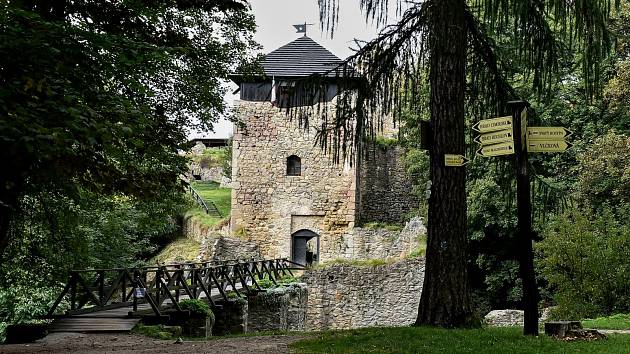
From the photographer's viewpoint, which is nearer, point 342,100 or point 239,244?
point 342,100

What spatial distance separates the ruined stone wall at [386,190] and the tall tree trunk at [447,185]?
19181 millimetres

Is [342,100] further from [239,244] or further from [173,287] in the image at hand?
[239,244]

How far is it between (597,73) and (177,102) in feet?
18.0

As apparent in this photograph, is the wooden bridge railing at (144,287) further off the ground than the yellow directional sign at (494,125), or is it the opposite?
the yellow directional sign at (494,125)

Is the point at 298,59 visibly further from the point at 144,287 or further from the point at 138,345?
the point at 138,345

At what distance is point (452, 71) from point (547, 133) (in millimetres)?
1320

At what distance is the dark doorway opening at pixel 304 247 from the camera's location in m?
25.0

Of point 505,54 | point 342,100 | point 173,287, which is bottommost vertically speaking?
point 173,287

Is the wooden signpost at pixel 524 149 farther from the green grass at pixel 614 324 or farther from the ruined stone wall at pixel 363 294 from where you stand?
the ruined stone wall at pixel 363 294

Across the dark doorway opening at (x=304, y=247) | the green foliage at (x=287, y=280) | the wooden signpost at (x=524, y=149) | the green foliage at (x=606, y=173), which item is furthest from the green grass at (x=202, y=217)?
the wooden signpost at (x=524, y=149)

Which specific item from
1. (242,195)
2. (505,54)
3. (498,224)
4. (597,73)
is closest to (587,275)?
(498,224)

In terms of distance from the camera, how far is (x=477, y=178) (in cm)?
2098

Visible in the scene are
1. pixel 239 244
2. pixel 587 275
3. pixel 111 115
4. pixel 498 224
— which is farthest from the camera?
Result: pixel 239 244

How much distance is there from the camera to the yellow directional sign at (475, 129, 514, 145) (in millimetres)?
6792
